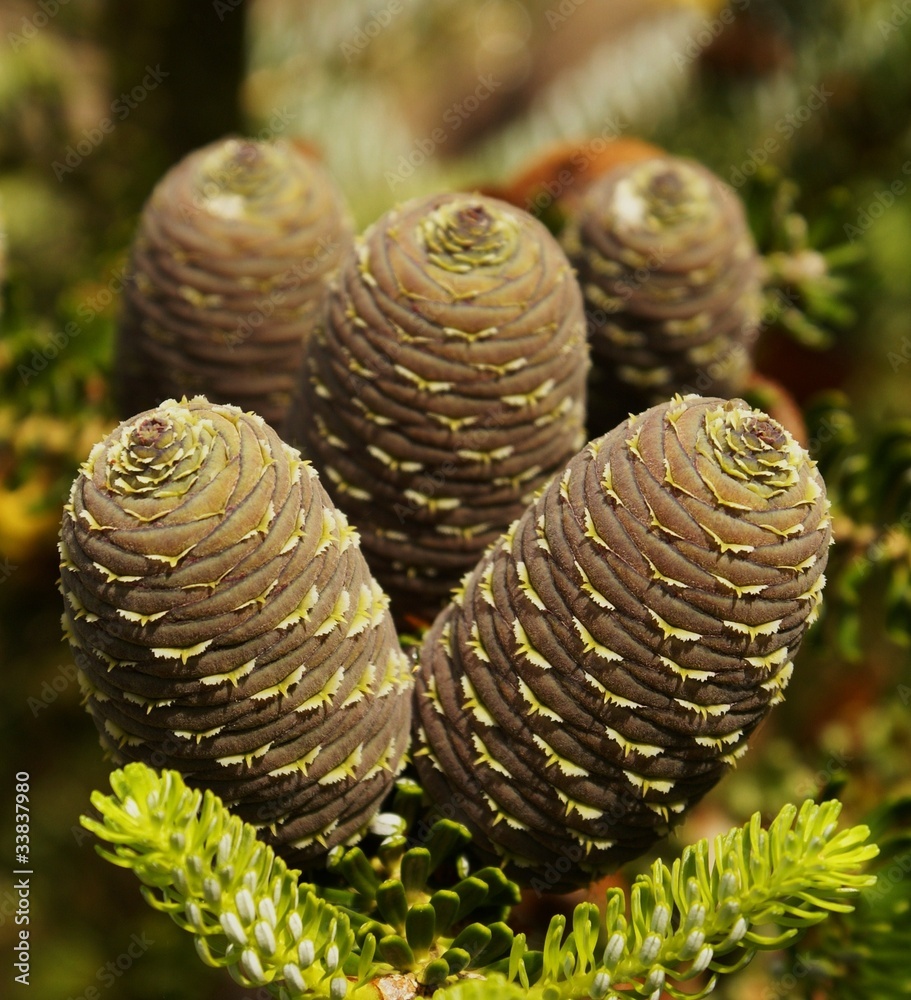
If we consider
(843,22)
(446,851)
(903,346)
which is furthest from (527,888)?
(843,22)

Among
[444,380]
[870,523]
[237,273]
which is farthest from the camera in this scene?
[870,523]

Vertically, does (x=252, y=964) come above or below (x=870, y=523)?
above

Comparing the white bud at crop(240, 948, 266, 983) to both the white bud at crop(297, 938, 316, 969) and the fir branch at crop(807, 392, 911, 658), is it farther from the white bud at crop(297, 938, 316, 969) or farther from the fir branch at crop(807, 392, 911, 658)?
the fir branch at crop(807, 392, 911, 658)

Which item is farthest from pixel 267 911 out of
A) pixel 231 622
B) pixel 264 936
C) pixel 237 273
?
pixel 237 273

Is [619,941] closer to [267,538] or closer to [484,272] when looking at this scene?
[267,538]

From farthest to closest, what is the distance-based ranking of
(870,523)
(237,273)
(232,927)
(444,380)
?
1. (870,523)
2. (237,273)
3. (444,380)
4. (232,927)

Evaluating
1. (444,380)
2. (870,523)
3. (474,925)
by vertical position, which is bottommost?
(870,523)

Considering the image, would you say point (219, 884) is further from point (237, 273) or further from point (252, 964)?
point (237, 273)
